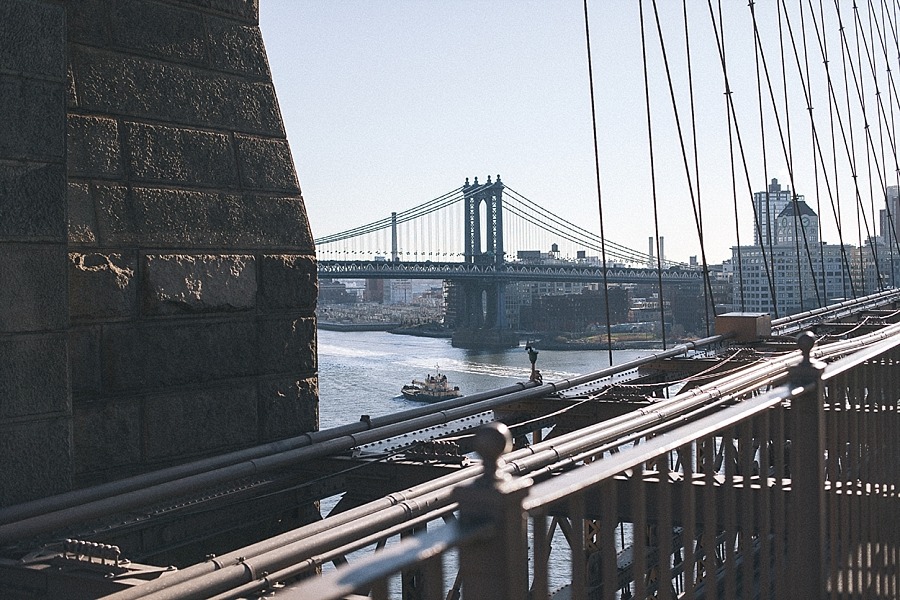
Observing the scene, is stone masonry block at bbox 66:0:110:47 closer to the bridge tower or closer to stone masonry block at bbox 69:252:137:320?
stone masonry block at bbox 69:252:137:320

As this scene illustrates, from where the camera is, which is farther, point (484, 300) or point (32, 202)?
point (484, 300)

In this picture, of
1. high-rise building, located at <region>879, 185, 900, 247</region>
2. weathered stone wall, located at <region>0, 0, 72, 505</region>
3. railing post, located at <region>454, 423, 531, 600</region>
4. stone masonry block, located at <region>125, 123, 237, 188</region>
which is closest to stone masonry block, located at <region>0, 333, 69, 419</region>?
weathered stone wall, located at <region>0, 0, 72, 505</region>

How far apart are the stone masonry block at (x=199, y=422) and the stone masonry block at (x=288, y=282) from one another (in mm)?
309

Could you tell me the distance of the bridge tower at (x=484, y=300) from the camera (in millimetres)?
42812

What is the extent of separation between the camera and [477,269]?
42.7 meters

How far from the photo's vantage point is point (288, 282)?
11.1ft

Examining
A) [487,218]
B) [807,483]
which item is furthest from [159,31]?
[487,218]

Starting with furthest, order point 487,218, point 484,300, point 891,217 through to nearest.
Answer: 1. point 487,218
2. point 484,300
3. point 891,217

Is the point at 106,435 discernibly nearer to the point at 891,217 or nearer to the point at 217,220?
the point at 217,220

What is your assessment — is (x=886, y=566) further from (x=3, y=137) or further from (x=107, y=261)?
(x=3, y=137)

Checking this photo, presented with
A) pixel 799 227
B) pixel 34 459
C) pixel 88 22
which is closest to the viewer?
pixel 34 459

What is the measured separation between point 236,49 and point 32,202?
3.44 feet

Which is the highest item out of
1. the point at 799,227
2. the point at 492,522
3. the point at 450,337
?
the point at 799,227

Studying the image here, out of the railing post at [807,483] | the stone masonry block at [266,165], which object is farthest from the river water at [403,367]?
the railing post at [807,483]
